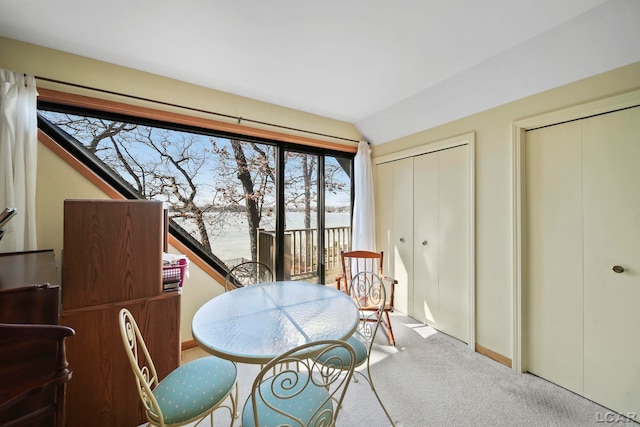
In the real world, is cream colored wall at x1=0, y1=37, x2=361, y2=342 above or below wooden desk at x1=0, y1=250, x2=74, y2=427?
above

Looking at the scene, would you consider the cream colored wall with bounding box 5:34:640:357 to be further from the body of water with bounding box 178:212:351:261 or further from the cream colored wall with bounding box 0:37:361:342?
the body of water with bounding box 178:212:351:261

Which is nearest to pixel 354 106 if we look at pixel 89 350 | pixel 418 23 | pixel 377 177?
pixel 377 177

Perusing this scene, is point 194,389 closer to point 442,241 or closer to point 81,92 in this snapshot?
point 81,92

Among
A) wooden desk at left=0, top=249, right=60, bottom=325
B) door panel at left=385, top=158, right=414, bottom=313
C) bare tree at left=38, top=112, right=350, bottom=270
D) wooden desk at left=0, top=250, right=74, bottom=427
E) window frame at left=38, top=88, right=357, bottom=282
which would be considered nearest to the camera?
wooden desk at left=0, top=250, right=74, bottom=427

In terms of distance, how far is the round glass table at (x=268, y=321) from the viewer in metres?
1.10

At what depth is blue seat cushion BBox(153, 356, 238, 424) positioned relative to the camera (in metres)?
1.06

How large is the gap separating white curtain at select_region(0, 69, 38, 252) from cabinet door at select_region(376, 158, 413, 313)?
3.36 m

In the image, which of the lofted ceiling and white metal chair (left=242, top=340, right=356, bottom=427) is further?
the lofted ceiling

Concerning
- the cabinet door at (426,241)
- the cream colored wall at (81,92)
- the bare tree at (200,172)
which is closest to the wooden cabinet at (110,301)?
the cream colored wall at (81,92)

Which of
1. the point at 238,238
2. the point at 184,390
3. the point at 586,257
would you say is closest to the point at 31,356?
the point at 184,390

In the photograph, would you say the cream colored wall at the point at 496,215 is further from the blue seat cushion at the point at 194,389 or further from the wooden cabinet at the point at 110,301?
the wooden cabinet at the point at 110,301

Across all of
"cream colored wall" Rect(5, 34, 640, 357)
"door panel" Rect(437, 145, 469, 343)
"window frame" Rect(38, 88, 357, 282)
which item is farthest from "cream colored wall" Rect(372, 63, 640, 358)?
"window frame" Rect(38, 88, 357, 282)

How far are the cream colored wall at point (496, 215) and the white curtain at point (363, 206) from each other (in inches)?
49.3

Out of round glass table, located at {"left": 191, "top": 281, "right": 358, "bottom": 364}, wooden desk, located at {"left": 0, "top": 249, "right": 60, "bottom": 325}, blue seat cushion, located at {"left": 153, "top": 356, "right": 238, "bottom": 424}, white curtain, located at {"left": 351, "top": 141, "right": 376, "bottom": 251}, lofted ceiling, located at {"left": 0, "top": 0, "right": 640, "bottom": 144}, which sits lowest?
blue seat cushion, located at {"left": 153, "top": 356, "right": 238, "bottom": 424}
